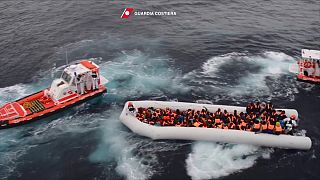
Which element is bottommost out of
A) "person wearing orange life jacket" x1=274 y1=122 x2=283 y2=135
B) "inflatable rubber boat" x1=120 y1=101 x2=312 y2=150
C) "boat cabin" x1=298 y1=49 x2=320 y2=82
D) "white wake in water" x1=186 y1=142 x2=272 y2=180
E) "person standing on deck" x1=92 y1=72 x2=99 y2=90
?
"white wake in water" x1=186 y1=142 x2=272 y2=180

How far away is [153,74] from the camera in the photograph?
1961 inches

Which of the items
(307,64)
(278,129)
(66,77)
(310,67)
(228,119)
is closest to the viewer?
(278,129)

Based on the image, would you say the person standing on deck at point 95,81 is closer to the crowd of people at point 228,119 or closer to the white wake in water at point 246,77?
the crowd of people at point 228,119

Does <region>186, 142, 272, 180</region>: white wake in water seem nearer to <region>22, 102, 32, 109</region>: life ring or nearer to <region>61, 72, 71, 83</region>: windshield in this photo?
<region>61, 72, 71, 83</region>: windshield

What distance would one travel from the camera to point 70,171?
33656 mm

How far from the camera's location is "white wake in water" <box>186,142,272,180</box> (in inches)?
1308

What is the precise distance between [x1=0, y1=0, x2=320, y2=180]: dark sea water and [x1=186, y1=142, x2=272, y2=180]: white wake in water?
0.32 ft

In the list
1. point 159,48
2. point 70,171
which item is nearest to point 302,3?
point 159,48

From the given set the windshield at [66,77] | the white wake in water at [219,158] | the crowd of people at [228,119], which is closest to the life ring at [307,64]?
the crowd of people at [228,119]

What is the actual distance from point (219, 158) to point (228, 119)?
4464mm

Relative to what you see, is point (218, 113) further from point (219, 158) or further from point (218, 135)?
point (219, 158)

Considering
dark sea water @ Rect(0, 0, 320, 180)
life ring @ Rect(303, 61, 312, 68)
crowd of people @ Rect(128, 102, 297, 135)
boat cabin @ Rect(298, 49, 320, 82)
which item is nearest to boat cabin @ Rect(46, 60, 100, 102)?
dark sea water @ Rect(0, 0, 320, 180)

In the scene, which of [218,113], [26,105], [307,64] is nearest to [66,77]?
[26,105]

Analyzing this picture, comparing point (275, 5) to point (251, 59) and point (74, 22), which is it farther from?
point (74, 22)
